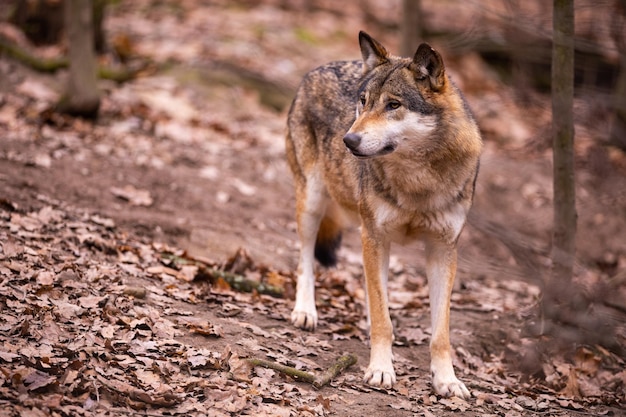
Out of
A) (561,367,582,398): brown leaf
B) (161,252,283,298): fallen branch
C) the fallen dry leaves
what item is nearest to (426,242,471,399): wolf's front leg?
the fallen dry leaves

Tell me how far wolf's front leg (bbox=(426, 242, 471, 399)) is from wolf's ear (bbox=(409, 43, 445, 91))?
4.02 ft

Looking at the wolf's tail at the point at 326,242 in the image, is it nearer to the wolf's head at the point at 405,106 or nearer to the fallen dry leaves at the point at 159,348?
the fallen dry leaves at the point at 159,348

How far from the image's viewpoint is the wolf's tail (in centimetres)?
658

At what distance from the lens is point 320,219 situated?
6.40 metres

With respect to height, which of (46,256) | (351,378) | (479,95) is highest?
(479,95)

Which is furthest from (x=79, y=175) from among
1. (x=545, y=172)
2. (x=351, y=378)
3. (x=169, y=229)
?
(x=545, y=172)

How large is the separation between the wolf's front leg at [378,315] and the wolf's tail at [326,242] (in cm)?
132

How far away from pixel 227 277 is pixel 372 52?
2.43m

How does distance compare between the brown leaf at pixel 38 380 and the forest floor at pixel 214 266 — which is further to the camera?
the forest floor at pixel 214 266

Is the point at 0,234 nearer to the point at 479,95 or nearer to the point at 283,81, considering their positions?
the point at 283,81

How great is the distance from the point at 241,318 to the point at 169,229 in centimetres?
184

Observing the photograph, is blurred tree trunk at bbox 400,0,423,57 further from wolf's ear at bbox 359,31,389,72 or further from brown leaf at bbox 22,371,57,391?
brown leaf at bbox 22,371,57,391

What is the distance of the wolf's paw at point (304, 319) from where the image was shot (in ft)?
19.1

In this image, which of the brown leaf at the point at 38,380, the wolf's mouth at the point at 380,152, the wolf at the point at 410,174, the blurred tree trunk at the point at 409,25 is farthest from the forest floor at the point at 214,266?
the blurred tree trunk at the point at 409,25
